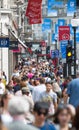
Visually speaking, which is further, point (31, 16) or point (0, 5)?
point (0, 5)

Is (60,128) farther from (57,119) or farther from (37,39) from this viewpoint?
(37,39)

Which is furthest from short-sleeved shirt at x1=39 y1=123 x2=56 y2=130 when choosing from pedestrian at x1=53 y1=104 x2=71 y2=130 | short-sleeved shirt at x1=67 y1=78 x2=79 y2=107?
short-sleeved shirt at x1=67 y1=78 x2=79 y2=107

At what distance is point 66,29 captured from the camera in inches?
1745

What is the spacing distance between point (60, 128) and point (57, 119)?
0.20 m

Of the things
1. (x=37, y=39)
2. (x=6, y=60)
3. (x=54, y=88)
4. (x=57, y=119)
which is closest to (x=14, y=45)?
(x=6, y=60)

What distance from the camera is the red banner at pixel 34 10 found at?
3219 cm

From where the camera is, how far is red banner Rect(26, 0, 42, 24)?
32.2m

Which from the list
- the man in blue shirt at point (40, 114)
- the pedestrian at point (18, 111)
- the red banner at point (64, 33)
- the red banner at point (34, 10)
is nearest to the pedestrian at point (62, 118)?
the man in blue shirt at point (40, 114)

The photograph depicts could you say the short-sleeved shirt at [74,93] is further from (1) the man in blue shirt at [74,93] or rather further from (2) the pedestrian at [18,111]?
(2) the pedestrian at [18,111]

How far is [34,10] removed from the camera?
108ft

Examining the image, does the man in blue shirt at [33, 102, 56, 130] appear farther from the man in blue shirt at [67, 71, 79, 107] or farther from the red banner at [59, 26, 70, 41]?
the red banner at [59, 26, 70, 41]

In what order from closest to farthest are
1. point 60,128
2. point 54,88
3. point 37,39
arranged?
point 60,128 < point 54,88 < point 37,39

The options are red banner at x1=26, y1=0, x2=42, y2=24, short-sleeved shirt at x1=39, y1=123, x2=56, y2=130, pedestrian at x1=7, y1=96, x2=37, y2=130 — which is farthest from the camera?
red banner at x1=26, y1=0, x2=42, y2=24

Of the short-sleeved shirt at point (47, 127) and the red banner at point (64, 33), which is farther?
the red banner at point (64, 33)
